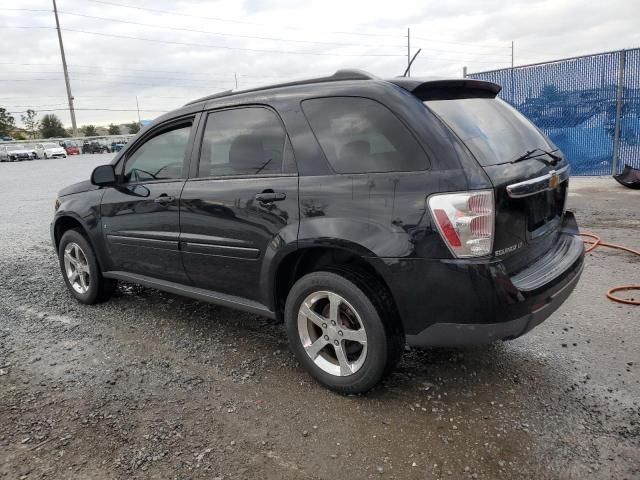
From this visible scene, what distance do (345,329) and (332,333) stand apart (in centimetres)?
10

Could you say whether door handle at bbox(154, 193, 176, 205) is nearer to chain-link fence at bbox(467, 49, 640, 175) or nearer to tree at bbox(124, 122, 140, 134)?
chain-link fence at bbox(467, 49, 640, 175)

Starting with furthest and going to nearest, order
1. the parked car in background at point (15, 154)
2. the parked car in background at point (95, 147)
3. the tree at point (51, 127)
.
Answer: the tree at point (51, 127) → the parked car in background at point (95, 147) → the parked car in background at point (15, 154)

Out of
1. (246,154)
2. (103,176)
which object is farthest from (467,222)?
(103,176)

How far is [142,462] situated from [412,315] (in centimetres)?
151

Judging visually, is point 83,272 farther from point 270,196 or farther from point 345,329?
point 345,329

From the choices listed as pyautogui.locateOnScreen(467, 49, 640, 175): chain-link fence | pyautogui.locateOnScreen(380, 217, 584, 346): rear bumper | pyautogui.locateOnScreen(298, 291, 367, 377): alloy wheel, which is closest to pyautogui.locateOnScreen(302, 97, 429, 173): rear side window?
pyautogui.locateOnScreen(380, 217, 584, 346): rear bumper

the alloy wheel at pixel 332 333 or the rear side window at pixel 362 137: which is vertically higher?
the rear side window at pixel 362 137

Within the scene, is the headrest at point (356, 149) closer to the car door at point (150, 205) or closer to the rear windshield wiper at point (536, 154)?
the rear windshield wiper at point (536, 154)

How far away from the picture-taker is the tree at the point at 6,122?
88188 mm

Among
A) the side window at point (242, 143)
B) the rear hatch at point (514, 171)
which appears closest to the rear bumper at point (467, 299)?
the rear hatch at point (514, 171)

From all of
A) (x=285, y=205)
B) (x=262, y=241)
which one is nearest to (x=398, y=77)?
(x=285, y=205)

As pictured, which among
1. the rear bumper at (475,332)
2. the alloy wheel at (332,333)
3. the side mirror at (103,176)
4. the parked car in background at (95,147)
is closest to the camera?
the rear bumper at (475,332)

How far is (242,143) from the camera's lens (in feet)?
11.1

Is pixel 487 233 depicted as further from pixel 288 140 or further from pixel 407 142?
pixel 288 140
